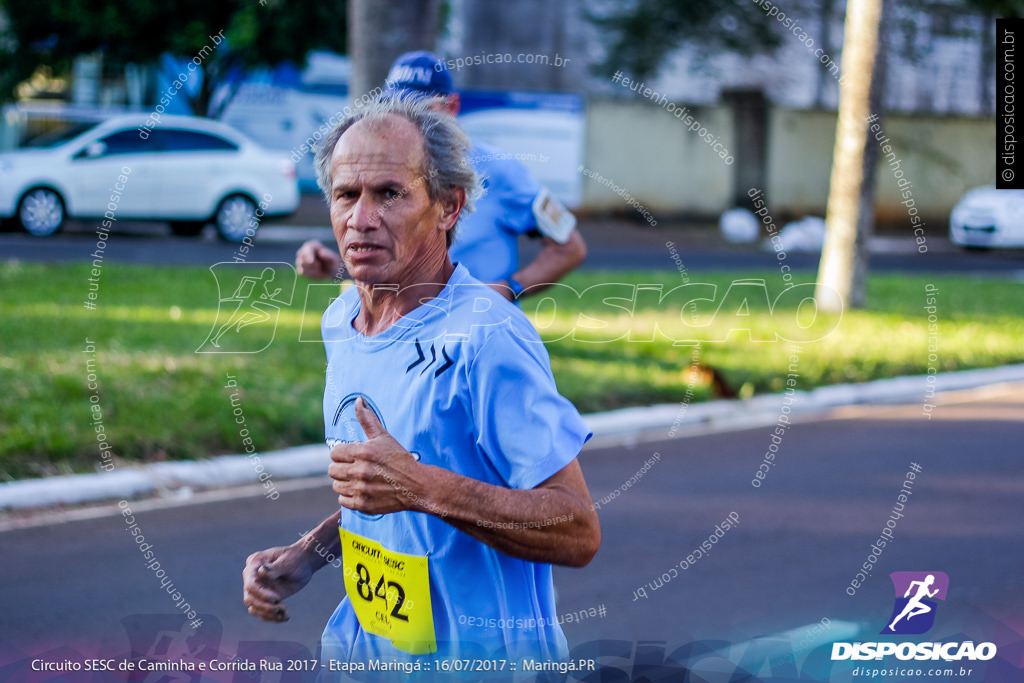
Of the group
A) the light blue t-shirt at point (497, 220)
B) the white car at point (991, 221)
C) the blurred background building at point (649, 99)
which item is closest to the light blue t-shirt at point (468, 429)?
the light blue t-shirt at point (497, 220)

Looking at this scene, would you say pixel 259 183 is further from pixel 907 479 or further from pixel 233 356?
pixel 907 479

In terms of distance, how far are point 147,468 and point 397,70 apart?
3.15 meters

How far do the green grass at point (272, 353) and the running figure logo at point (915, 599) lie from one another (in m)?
2.42

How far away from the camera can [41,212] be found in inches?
634

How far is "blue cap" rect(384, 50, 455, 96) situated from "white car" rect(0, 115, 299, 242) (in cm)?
1239

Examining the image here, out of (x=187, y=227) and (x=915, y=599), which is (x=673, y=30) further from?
(x=915, y=599)

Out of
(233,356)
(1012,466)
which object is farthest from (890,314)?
(233,356)

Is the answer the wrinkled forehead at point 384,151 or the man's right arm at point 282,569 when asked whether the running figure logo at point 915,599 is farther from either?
the wrinkled forehead at point 384,151

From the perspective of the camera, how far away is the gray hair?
2.21 metres

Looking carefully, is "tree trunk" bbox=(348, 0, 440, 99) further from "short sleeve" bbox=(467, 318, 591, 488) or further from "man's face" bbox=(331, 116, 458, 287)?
"short sleeve" bbox=(467, 318, 591, 488)

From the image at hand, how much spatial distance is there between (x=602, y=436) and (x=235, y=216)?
10.4 meters

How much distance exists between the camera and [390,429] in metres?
2.16

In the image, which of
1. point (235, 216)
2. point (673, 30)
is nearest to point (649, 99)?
point (673, 30)

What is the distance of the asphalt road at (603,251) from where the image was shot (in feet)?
49.5
